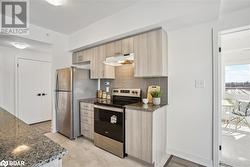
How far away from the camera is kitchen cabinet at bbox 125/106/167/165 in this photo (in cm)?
197

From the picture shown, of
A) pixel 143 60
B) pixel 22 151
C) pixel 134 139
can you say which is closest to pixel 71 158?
pixel 134 139

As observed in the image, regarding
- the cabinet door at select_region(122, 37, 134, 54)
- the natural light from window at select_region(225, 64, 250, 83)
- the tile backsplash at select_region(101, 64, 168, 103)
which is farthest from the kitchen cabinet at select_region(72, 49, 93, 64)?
the natural light from window at select_region(225, 64, 250, 83)

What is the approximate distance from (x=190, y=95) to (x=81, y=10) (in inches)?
95.6

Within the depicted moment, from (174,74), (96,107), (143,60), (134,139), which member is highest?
(143,60)

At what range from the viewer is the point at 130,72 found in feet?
9.59

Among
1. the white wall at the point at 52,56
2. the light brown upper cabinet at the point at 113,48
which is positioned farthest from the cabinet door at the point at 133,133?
the white wall at the point at 52,56

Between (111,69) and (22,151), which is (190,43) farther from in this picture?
(22,151)

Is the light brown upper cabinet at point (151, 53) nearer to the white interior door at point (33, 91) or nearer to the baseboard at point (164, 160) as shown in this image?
the baseboard at point (164, 160)

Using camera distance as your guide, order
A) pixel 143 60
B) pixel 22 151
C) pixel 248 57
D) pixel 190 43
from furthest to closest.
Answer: pixel 248 57, pixel 143 60, pixel 190 43, pixel 22 151

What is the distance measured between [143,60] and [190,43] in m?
0.81

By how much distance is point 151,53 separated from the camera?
2.26 metres

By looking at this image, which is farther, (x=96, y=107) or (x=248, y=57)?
(x=248, y=57)

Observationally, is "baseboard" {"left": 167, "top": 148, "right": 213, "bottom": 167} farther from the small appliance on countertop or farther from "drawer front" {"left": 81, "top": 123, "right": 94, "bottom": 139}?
"drawer front" {"left": 81, "top": 123, "right": 94, "bottom": 139}

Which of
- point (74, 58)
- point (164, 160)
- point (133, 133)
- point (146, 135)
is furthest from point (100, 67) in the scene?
point (164, 160)
